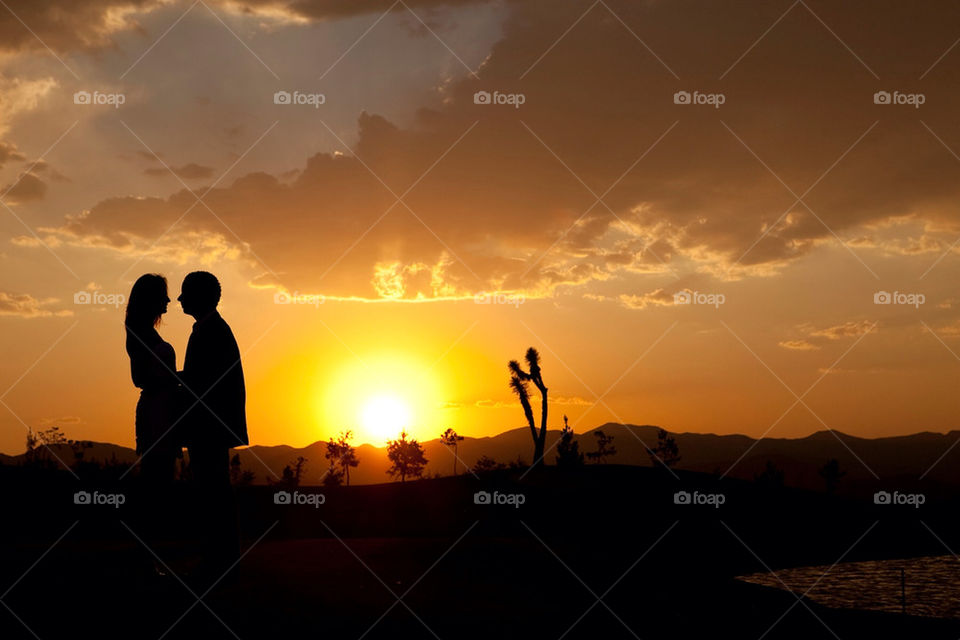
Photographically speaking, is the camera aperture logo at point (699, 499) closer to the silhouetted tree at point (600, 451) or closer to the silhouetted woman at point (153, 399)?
the silhouetted tree at point (600, 451)

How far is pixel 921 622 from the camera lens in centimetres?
1334

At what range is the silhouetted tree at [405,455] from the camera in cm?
8619

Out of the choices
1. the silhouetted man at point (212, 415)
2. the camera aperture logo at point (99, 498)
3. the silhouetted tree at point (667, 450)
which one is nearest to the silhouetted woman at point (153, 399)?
the silhouetted man at point (212, 415)

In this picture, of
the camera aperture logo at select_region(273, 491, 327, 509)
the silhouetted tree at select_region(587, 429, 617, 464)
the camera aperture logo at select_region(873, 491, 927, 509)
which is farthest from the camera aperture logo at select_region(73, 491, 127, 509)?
the silhouetted tree at select_region(587, 429, 617, 464)

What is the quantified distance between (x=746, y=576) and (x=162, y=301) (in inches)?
657

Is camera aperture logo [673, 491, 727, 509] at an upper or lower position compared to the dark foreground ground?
upper

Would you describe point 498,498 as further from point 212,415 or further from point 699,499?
point 212,415

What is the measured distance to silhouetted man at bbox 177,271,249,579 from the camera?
8023 mm

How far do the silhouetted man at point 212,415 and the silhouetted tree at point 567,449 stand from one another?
3455 centimetres

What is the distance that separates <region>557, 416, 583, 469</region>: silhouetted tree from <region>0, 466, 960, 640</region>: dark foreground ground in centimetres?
1524

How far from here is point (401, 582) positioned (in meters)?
10.7

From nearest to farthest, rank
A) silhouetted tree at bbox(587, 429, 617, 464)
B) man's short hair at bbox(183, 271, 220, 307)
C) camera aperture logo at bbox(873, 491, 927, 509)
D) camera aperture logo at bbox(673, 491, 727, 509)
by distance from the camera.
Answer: man's short hair at bbox(183, 271, 220, 307) → camera aperture logo at bbox(673, 491, 727, 509) → camera aperture logo at bbox(873, 491, 927, 509) → silhouetted tree at bbox(587, 429, 617, 464)

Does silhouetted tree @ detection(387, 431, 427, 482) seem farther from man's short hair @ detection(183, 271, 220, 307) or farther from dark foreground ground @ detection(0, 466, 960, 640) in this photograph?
man's short hair @ detection(183, 271, 220, 307)

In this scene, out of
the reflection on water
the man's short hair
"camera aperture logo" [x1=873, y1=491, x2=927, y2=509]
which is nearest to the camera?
the man's short hair
